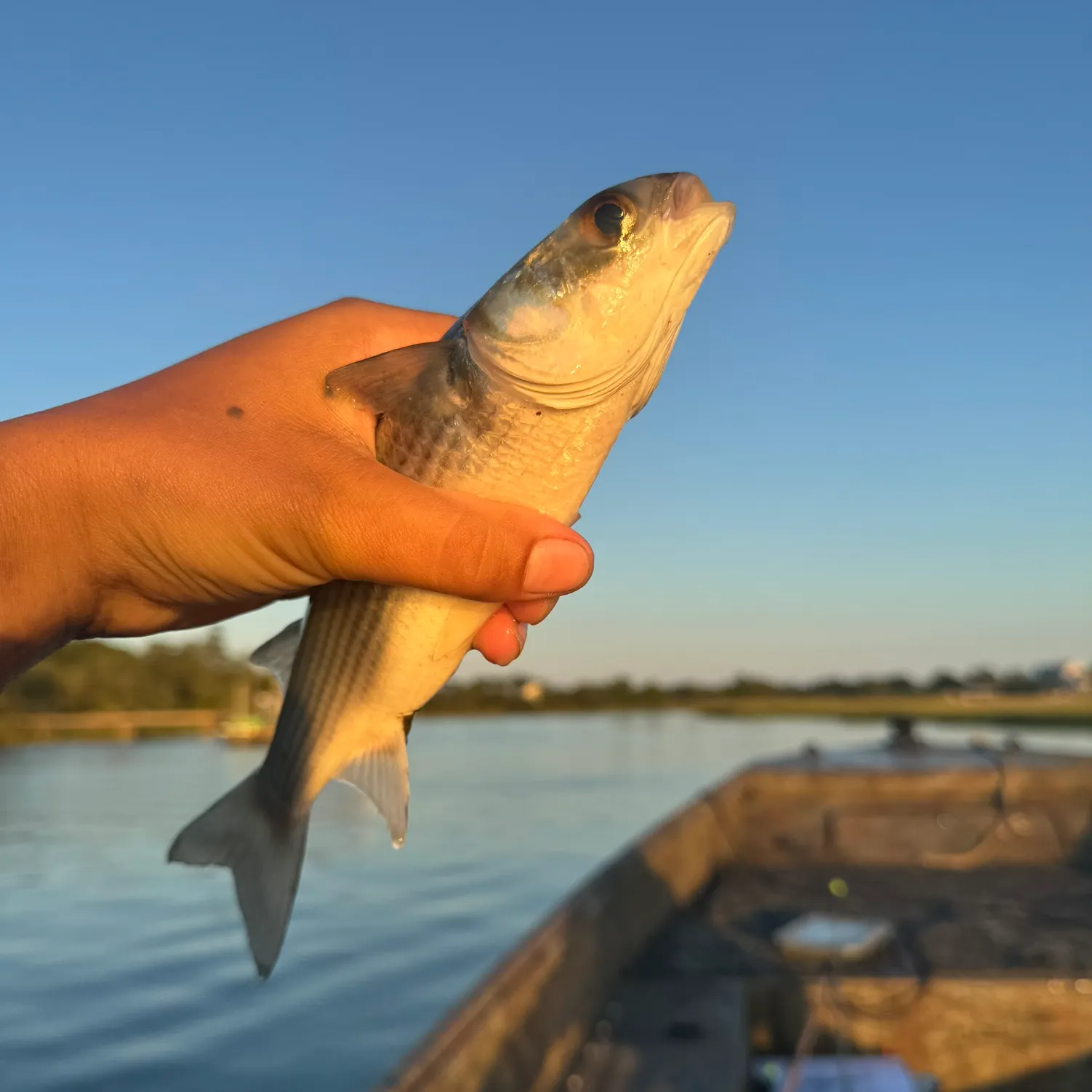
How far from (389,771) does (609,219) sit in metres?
1.47

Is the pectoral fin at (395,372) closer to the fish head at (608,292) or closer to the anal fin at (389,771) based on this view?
the fish head at (608,292)

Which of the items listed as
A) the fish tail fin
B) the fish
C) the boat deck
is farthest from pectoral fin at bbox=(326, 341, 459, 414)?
the boat deck

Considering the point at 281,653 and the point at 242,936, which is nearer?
the point at 281,653

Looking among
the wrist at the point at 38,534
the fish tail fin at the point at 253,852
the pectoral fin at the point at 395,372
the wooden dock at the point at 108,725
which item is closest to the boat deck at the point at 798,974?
the fish tail fin at the point at 253,852

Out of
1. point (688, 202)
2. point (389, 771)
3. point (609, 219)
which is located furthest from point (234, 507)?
point (688, 202)

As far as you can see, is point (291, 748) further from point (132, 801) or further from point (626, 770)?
point (626, 770)

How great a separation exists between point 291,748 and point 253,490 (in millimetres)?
884

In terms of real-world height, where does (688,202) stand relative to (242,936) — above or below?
above

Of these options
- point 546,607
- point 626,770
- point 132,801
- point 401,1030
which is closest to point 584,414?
point 546,607

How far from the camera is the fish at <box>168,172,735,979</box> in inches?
78.4

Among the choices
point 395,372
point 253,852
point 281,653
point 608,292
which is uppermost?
point 608,292

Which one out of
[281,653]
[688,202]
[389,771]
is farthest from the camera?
[281,653]

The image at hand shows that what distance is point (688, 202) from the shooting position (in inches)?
77.4

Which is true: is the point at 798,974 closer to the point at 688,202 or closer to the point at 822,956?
the point at 822,956
